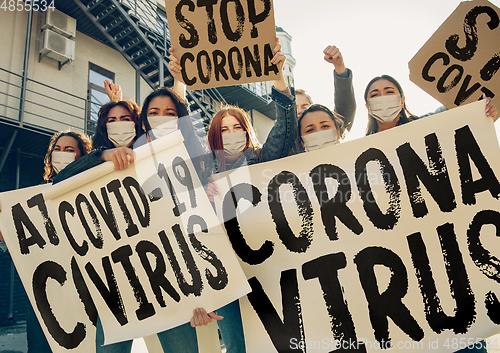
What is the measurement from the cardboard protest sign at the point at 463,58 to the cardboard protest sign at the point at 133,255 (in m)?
1.64

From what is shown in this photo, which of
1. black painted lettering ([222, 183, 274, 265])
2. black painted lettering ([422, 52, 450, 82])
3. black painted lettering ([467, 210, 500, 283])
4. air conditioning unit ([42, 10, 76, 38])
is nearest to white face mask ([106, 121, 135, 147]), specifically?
black painted lettering ([222, 183, 274, 265])

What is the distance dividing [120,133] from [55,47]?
7.84 meters

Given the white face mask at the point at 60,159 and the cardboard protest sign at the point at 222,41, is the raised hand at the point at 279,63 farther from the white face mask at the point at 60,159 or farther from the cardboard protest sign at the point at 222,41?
the white face mask at the point at 60,159

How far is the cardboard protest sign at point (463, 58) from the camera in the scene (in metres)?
1.96

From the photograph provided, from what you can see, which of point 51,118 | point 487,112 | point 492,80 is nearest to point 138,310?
point 487,112

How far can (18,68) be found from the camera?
7641mm

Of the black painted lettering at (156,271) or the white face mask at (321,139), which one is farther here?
the white face mask at (321,139)

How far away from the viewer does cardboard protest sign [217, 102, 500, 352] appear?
62.9 inches

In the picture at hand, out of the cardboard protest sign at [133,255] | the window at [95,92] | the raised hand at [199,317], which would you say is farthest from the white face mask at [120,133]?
the window at [95,92]

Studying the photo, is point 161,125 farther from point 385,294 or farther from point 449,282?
point 449,282

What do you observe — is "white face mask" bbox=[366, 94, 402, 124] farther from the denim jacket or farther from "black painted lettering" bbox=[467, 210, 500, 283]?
"black painted lettering" bbox=[467, 210, 500, 283]

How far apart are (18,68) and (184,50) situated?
7.90m

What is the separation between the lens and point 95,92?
920 centimetres

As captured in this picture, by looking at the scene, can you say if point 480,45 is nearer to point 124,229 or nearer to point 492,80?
point 492,80
